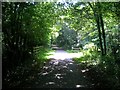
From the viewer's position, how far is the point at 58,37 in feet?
163

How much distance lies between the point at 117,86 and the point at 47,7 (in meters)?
8.28

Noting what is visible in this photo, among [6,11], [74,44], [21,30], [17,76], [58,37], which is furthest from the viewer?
[58,37]

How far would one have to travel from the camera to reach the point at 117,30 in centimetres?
1678

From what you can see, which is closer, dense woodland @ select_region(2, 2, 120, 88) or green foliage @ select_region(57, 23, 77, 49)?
dense woodland @ select_region(2, 2, 120, 88)

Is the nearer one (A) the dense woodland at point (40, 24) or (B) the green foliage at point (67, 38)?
(A) the dense woodland at point (40, 24)

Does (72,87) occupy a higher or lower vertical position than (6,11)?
lower

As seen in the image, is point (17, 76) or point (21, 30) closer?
point (17, 76)

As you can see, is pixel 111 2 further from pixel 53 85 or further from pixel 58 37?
pixel 58 37

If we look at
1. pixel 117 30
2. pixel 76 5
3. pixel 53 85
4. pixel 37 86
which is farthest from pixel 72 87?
pixel 117 30

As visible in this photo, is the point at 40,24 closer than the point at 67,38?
Yes

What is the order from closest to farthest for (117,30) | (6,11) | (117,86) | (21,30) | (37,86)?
(117,86) < (37,86) < (6,11) < (21,30) < (117,30)

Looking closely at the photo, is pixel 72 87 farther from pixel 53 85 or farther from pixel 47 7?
pixel 47 7

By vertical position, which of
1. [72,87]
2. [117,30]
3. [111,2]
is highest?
[111,2]

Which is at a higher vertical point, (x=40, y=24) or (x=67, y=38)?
(x=40, y=24)
